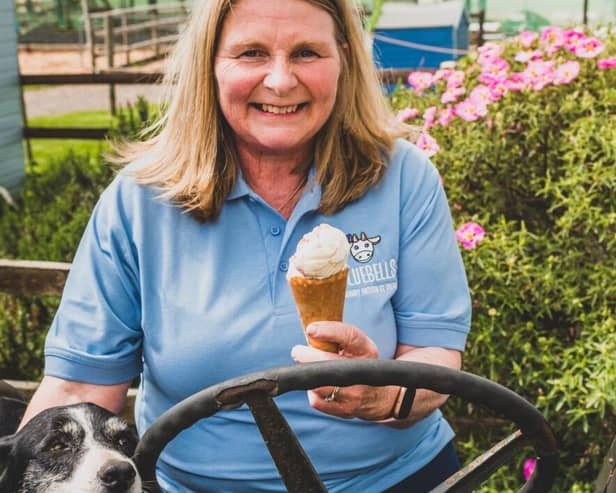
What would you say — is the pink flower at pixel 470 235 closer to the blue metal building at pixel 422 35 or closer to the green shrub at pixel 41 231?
the green shrub at pixel 41 231

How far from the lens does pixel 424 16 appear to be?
41.8 feet

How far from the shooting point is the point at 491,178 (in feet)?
12.5

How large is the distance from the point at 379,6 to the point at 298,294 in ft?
14.2

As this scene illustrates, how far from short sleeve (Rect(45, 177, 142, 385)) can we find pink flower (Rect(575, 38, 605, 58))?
7.80 ft

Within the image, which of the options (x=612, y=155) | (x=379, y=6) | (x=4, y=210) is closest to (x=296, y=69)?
(x=612, y=155)

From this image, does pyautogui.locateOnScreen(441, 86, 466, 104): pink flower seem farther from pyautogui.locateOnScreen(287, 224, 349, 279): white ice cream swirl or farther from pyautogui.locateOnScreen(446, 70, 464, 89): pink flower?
pyautogui.locateOnScreen(287, 224, 349, 279): white ice cream swirl

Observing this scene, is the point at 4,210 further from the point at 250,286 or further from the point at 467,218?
the point at 250,286

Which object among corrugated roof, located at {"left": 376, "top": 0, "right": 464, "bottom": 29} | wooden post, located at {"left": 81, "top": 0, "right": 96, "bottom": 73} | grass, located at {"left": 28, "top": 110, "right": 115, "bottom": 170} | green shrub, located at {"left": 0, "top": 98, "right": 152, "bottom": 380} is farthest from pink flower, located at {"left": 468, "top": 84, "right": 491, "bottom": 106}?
wooden post, located at {"left": 81, "top": 0, "right": 96, "bottom": 73}

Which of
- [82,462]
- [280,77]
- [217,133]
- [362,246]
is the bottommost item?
[82,462]

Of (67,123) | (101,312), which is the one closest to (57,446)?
(101,312)

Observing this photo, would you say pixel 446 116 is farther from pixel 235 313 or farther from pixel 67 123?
pixel 67 123

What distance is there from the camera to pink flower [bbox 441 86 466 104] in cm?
407

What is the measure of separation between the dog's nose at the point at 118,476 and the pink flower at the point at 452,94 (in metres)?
2.52

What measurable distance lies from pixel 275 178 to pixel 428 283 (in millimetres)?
445
